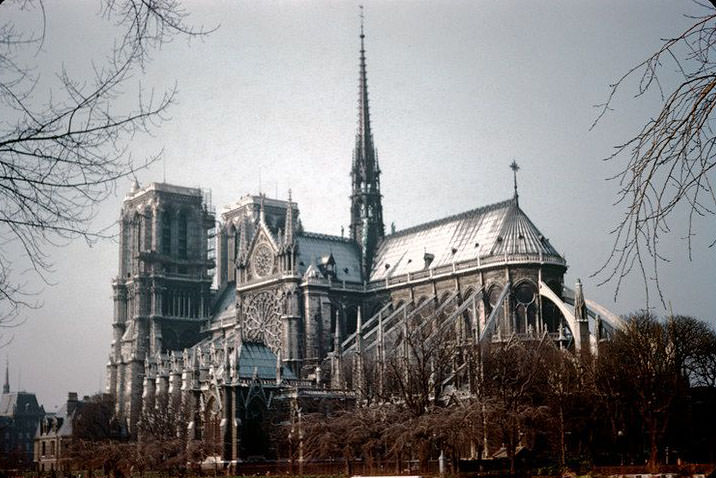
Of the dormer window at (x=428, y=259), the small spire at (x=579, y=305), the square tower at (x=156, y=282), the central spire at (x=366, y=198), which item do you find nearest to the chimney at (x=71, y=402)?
the square tower at (x=156, y=282)

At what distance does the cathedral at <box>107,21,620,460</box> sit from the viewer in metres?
66.0

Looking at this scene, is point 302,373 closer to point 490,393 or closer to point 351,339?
point 351,339

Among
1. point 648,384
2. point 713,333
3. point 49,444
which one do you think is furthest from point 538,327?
point 49,444

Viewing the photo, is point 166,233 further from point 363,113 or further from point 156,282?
point 363,113

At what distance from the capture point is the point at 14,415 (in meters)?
151

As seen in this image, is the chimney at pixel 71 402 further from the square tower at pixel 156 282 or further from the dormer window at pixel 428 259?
the dormer window at pixel 428 259

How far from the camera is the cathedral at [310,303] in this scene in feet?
217

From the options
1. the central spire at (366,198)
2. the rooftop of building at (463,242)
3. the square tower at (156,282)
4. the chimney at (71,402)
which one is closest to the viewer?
the rooftop of building at (463,242)

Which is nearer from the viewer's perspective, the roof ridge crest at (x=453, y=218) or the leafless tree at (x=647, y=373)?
the leafless tree at (x=647, y=373)

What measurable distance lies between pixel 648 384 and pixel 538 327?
1653 centimetres

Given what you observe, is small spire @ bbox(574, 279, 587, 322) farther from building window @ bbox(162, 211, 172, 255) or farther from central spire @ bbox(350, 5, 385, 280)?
building window @ bbox(162, 211, 172, 255)

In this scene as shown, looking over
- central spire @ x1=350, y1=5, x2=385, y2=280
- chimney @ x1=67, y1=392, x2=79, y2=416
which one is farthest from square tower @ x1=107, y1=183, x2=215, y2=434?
central spire @ x1=350, y1=5, x2=385, y2=280

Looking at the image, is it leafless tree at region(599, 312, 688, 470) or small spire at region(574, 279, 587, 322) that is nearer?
leafless tree at region(599, 312, 688, 470)

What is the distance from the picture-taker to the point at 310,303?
78.6 metres
